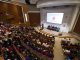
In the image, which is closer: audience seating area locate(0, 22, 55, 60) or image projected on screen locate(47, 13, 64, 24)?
audience seating area locate(0, 22, 55, 60)

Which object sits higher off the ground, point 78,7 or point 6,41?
point 78,7

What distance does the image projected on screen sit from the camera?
50.9 ft

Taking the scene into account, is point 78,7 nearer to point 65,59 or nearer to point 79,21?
point 79,21

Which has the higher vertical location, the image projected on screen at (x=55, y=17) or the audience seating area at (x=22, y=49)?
the image projected on screen at (x=55, y=17)

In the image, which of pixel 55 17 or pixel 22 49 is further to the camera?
pixel 55 17

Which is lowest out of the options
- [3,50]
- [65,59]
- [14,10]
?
[65,59]

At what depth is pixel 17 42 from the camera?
8875 mm

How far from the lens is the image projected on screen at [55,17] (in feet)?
50.9

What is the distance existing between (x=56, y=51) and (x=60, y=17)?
7.65 meters

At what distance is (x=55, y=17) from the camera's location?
16562 millimetres

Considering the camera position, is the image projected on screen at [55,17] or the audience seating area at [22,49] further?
the image projected on screen at [55,17]

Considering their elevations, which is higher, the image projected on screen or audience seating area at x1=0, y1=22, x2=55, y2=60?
the image projected on screen

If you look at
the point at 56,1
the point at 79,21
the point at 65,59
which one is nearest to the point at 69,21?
the point at 79,21

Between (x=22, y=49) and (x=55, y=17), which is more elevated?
(x=55, y=17)
